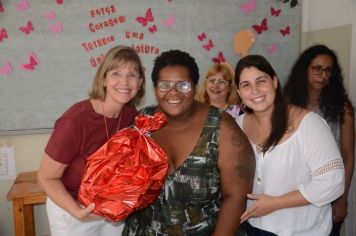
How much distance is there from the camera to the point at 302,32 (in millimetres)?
3154

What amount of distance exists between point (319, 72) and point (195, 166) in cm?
127

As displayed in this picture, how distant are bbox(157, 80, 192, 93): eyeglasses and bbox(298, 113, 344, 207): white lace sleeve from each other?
0.51 m

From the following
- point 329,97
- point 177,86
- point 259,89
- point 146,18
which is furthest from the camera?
point 146,18

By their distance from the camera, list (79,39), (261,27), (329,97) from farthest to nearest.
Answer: (261,27)
(79,39)
(329,97)

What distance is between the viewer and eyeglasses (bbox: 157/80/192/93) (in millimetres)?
1343

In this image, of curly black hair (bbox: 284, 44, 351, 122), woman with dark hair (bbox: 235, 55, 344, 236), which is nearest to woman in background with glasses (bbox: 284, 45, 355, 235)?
curly black hair (bbox: 284, 44, 351, 122)

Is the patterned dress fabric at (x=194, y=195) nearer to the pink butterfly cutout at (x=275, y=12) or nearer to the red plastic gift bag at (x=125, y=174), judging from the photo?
the red plastic gift bag at (x=125, y=174)

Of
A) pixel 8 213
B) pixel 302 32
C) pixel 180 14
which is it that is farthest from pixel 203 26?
pixel 8 213

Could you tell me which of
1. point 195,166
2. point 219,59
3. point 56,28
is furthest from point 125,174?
point 219,59

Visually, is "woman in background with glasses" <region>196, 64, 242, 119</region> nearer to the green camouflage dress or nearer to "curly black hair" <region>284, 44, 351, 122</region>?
"curly black hair" <region>284, 44, 351, 122</region>

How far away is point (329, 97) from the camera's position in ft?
6.83

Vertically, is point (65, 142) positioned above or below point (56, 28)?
below

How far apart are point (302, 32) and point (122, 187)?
2.62 metres

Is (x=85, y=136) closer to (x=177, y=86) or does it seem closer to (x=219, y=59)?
(x=177, y=86)
